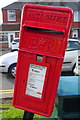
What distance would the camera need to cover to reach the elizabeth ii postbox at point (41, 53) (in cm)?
150

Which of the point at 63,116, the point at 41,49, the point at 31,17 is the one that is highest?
the point at 31,17

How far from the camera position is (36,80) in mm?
1572

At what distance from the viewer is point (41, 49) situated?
154 centimetres

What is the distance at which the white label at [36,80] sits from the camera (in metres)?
1.55

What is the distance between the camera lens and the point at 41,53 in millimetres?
1533

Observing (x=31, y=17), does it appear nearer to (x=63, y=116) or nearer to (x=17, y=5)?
(x=63, y=116)

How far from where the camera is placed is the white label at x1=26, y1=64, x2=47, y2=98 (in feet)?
5.10

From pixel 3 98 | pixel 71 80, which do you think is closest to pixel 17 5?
pixel 3 98

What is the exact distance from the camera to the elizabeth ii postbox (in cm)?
150

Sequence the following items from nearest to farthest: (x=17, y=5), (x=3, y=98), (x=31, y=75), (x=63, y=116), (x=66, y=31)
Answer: (x=66, y=31)
(x=31, y=75)
(x=63, y=116)
(x=3, y=98)
(x=17, y=5)

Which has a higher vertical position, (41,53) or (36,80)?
(41,53)

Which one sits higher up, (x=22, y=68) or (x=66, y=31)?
(x=66, y=31)

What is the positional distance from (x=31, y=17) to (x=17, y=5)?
76.3ft

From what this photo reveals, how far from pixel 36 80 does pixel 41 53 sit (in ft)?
0.84
